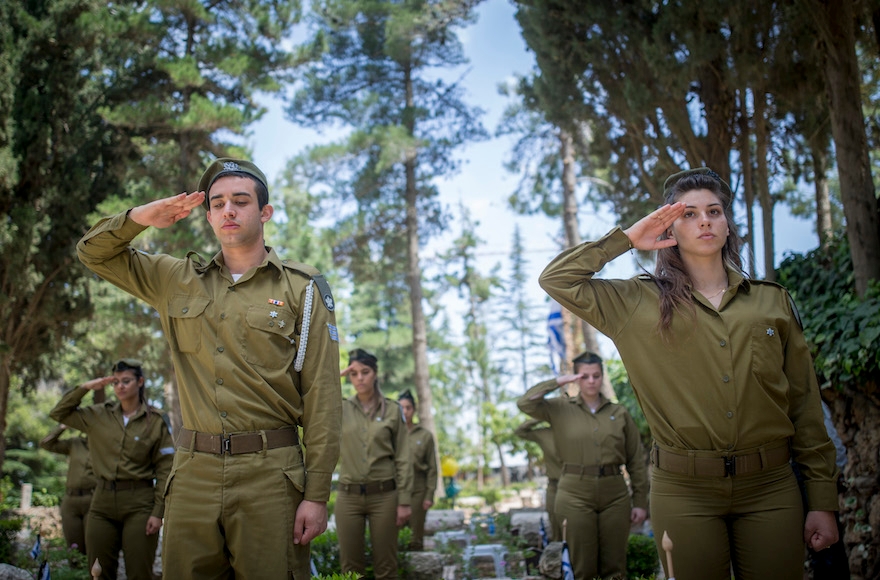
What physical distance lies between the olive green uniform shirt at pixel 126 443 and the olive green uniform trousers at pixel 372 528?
1666 mm

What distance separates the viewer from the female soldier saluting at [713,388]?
9.61 ft

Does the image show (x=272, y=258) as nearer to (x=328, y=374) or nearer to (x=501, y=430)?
(x=328, y=374)

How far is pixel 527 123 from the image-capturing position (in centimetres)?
2152

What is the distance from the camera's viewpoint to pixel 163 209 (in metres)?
3.26

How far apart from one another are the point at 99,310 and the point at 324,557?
1208cm

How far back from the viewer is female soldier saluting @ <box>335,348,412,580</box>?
6.96m

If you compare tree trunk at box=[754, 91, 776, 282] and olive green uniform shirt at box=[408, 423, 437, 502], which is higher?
tree trunk at box=[754, 91, 776, 282]

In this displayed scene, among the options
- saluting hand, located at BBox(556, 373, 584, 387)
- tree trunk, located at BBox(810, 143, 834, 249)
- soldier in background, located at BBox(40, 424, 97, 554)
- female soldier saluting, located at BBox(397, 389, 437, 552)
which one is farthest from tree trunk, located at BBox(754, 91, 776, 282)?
soldier in background, located at BBox(40, 424, 97, 554)

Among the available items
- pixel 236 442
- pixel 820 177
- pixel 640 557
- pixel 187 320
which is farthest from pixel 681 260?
pixel 820 177

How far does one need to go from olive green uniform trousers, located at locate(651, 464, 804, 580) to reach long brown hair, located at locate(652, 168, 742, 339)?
2.08 feet

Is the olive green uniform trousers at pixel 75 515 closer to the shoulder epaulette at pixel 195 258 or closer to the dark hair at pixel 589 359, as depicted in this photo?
the dark hair at pixel 589 359

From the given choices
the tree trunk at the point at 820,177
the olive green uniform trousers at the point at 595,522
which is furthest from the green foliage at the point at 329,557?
the tree trunk at the point at 820,177

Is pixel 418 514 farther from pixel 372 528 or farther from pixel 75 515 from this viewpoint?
pixel 75 515

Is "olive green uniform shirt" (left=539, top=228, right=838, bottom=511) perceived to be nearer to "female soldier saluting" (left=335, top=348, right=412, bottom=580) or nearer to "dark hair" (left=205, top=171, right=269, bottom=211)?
"dark hair" (left=205, top=171, right=269, bottom=211)
